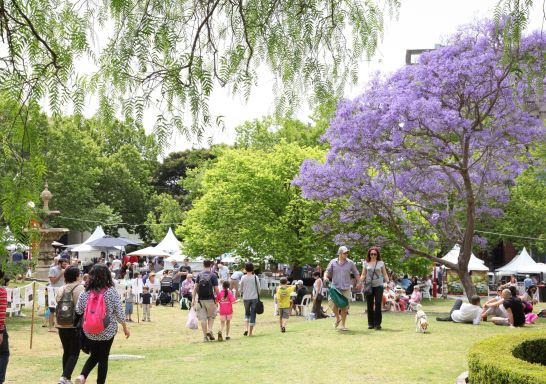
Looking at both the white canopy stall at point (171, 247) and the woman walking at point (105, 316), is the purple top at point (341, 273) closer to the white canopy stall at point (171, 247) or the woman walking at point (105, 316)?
the woman walking at point (105, 316)

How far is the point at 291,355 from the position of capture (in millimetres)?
12008

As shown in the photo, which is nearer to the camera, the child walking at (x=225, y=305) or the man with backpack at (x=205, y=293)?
the man with backpack at (x=205, y=293)

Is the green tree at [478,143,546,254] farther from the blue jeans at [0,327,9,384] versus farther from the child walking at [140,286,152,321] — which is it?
the blue jeans at [0,327,9,384]

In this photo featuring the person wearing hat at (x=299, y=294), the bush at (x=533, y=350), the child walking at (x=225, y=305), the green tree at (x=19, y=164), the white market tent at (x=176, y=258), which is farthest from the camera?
the white market tent at (x=176, y=258)

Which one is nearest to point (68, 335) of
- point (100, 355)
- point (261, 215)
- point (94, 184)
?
point (100, 355)

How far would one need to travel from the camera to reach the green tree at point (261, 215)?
30281 mm

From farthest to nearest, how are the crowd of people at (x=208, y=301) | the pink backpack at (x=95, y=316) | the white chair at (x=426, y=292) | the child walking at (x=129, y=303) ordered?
the white chair at (x=426, y=292) → the child walking at (x=129, y=303) → the crowd of people at (x=208, y=301) → the pink backpack at (x=95, y=316)

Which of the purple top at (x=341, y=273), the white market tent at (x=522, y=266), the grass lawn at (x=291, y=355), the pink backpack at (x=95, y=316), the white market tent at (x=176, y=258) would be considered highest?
the white market tent at (x=176, y=258)

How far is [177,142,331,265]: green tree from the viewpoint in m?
30.3

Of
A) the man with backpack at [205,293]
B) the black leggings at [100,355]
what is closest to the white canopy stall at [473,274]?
the man with backpack at [205,293]

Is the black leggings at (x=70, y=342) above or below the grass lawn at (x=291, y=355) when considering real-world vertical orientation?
above

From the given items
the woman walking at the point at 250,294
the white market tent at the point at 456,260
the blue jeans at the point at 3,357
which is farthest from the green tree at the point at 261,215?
the blue jeans at the point at 3,357

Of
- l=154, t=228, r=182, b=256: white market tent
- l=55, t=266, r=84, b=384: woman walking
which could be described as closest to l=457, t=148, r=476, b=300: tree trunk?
l=55, t=266, r=84, b=384: woman walking

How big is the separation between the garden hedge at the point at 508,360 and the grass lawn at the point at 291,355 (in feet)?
2.51
